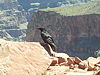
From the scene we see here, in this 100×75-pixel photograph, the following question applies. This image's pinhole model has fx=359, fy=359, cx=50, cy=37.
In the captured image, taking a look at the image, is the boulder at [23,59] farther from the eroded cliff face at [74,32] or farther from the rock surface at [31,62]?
the eroded cliff face at [74,32]

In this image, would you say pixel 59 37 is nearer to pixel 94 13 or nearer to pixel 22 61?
pixel 94 13

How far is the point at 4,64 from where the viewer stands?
16.2 meters

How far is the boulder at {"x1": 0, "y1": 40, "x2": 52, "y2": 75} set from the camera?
16.2 m

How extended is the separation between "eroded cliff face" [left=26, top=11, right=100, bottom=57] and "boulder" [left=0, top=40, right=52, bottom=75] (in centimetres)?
14274

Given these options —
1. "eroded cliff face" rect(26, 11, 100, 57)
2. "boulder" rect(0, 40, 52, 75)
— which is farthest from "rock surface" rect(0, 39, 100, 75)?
"eroded cliff face" rect(26, 11, 100, 57)

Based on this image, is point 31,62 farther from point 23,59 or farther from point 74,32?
point 74,32

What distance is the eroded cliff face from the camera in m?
165

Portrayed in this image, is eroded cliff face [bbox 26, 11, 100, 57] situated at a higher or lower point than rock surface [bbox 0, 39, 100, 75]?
lower

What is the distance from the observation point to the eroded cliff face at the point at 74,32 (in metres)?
165

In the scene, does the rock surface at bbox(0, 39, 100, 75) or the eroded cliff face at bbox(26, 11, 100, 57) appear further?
the eroded cliff face at bbox(26, 11, 100, 57)

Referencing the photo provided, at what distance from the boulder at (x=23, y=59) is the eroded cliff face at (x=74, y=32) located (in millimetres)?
142742

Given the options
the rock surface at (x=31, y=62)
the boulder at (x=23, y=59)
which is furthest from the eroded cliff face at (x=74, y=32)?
the boulder at (x=23, y=59)

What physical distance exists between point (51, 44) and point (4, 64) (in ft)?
14.1

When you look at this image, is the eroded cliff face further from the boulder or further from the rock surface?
the boulder
